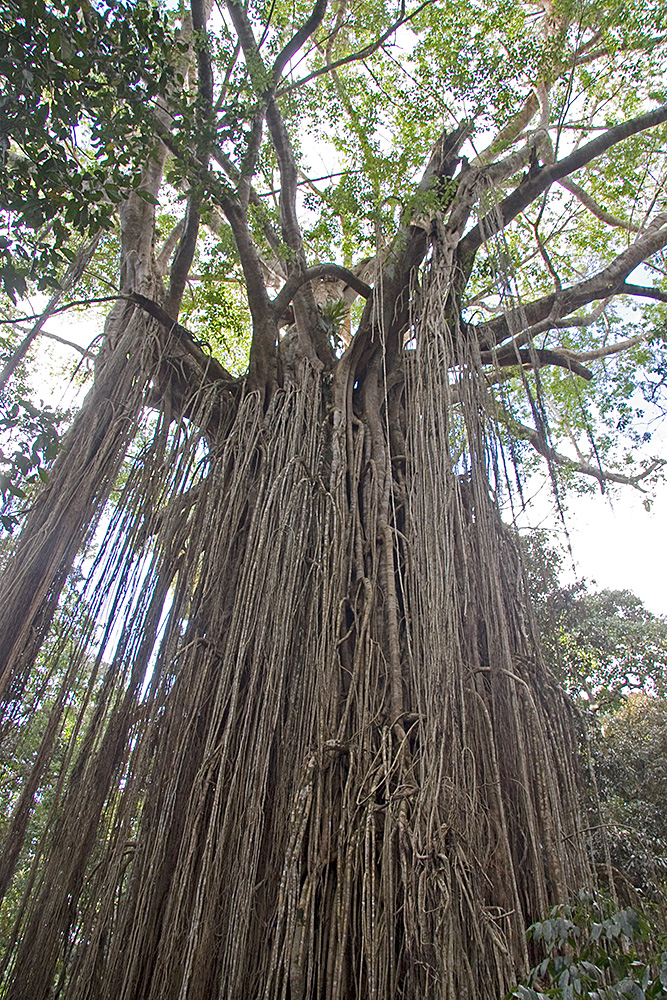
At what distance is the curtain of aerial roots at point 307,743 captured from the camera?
6.46 feet

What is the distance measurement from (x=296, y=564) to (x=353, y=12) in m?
4.01

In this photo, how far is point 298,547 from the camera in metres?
2.89

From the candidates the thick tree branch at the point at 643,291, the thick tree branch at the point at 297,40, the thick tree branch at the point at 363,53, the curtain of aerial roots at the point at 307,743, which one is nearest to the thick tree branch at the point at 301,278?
the curtain of aerial roots at the point at 307,743

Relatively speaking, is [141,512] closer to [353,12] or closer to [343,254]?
[343,254]

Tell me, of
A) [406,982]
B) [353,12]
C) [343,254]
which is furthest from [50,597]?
[353,12]

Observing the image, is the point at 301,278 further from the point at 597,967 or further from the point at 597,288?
the point at 597,967

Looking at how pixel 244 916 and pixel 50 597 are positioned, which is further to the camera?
pixel 50 597

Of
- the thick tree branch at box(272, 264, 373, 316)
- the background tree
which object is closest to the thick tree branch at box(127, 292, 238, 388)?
the background tree

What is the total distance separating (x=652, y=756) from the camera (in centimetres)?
434

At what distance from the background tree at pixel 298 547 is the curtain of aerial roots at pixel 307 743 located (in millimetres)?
13

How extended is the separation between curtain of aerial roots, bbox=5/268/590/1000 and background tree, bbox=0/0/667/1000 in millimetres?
13

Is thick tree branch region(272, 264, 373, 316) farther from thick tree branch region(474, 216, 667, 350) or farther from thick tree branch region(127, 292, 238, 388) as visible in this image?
thick tree branch region(474, 216, 667, 350)

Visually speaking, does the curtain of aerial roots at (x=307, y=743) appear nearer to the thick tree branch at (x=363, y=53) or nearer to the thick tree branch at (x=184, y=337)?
the thick tree branch at (x=184, y=337)

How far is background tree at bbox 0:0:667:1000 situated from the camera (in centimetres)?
200
